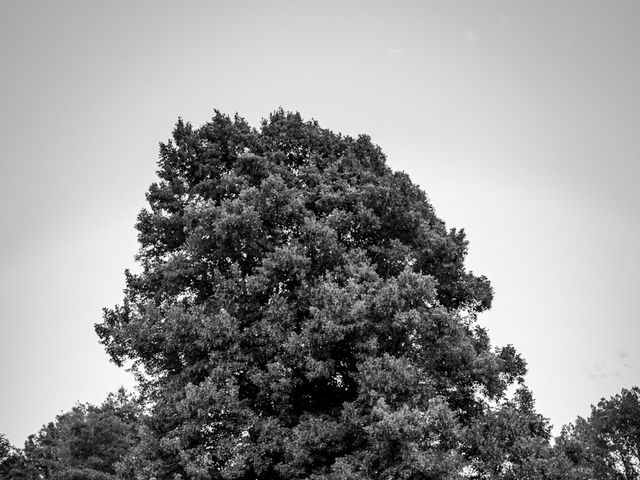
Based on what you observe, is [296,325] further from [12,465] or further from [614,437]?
[12,465]

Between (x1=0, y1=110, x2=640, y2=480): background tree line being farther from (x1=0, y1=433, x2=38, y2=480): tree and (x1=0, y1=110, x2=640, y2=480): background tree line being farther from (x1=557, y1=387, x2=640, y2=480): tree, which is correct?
(x1=0, y1=433, x2=38, y2=480): tree

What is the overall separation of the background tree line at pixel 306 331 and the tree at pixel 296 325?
68 millimetres

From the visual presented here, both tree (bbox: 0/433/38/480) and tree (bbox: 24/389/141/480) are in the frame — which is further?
tree (bbox: 0/433/38/480)

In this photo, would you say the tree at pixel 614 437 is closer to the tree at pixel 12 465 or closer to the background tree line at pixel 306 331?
the background tree line at pixel 306 331

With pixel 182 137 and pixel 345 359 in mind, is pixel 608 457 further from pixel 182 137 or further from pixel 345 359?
pixel 182 137

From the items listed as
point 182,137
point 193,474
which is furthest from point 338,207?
point 193,474

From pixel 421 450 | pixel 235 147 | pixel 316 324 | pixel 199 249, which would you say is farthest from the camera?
pixel 235 147

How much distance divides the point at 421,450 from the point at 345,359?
4.58m

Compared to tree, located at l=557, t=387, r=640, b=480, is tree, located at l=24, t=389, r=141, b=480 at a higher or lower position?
higher

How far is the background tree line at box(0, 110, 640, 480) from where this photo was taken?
555 inches

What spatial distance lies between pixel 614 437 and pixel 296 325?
126 ft

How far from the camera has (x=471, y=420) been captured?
17.1 metres

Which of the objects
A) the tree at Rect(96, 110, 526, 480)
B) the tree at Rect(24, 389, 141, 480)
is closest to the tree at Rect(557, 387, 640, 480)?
the tree at Rect(96, 110, 526, 480)

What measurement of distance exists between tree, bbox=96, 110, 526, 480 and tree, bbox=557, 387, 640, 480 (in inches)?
1119
